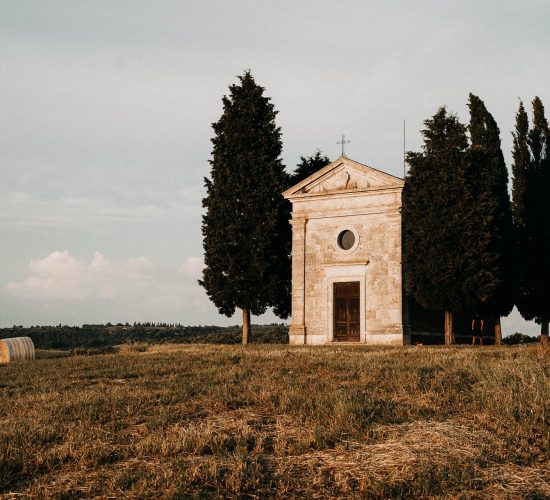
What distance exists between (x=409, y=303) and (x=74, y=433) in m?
22.2

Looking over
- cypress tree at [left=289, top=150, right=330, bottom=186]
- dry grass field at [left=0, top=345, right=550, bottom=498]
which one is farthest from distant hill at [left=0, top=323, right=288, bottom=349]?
dry grass field at [left=0, top=345, right=550, bottom=498]

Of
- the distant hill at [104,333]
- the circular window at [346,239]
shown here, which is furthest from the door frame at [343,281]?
the distant hill at [104,333]

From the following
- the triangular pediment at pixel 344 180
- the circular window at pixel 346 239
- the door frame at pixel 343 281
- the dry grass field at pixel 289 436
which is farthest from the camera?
the circular window at pixel 346 239

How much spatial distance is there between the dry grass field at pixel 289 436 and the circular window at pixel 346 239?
15841 mm

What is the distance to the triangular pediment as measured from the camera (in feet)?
93.6

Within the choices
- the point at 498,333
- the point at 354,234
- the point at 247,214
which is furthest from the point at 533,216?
the point at 247,214

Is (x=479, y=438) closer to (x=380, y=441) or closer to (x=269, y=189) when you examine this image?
(x=380, y=441)

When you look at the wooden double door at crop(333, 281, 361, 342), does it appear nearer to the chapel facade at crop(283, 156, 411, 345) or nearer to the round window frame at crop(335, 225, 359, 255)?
the chapel facade at crop(283, 156, 411, 345)

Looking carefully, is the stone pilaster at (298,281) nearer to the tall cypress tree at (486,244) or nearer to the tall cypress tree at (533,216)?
the tall cypress tree at (486,244)

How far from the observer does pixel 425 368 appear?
1392 cm

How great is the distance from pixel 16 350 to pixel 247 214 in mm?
12174

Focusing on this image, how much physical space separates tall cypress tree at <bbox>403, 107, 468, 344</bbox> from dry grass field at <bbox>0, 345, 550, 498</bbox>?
44.9 feet

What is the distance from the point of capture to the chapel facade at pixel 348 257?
91.1 feet

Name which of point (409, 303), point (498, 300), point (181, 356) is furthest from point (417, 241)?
point (181, 356)
